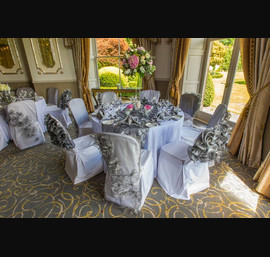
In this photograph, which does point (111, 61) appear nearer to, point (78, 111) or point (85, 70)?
point (85, 70)

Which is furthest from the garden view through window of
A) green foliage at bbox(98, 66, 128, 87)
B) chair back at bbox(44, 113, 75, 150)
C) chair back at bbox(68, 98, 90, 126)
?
chair back at bbox(44, 113, 75, 150)

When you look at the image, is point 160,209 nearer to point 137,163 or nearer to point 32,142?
point 137,163

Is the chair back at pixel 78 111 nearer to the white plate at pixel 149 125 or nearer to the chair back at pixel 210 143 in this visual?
the white plate at pixel 149 125

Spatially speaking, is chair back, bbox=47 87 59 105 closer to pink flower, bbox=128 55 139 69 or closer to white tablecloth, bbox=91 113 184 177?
white tablecloth, bbox=91 113 184 177

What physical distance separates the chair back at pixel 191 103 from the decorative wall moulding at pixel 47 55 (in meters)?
3.96

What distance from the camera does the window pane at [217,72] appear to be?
3545 mm

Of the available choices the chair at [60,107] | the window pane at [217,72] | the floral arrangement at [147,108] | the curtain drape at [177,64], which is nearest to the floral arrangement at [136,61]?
the floral arrangement at [147,108]

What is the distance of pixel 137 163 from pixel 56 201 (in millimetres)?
1187

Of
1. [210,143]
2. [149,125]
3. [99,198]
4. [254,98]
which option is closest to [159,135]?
[149,125]

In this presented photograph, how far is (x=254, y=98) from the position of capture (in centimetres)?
231

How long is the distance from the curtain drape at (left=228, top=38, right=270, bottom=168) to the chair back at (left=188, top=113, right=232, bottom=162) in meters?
1.16

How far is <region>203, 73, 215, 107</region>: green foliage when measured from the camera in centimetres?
415
